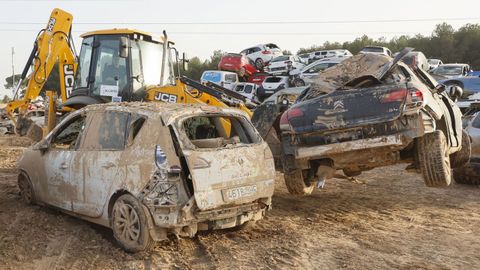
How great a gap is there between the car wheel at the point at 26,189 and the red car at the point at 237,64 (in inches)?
953

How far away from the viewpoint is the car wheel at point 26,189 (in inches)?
287

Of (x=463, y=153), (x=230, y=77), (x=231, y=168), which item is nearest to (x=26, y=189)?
(x=231, y=168)

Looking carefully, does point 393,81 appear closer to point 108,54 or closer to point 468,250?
point 468,250

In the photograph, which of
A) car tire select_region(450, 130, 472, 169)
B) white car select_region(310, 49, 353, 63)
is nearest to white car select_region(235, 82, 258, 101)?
white car select_region(310, 49, 353, 63)

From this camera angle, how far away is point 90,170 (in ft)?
19.6

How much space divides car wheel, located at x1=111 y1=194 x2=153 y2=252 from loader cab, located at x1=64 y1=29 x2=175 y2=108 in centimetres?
425

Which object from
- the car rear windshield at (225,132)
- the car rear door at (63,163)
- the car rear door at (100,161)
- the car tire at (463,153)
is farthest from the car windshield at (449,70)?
the car rear door at (100,161)

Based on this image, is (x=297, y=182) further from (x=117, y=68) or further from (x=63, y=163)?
(x=117, y=68)

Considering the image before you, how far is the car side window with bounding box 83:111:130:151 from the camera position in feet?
19.2

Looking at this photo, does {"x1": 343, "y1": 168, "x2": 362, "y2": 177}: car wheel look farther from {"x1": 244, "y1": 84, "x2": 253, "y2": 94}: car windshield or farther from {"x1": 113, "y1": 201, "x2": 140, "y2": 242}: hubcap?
{"x1": 244, "y1": 84, "x2": 253, "y2": 94}: car windshield

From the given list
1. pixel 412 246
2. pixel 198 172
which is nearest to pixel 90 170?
pixel 198 172

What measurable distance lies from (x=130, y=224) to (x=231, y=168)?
1.24 meters

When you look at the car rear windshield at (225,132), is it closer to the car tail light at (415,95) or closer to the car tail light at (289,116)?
the car tail light at (289,116)

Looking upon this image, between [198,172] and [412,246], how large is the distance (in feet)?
8.37
